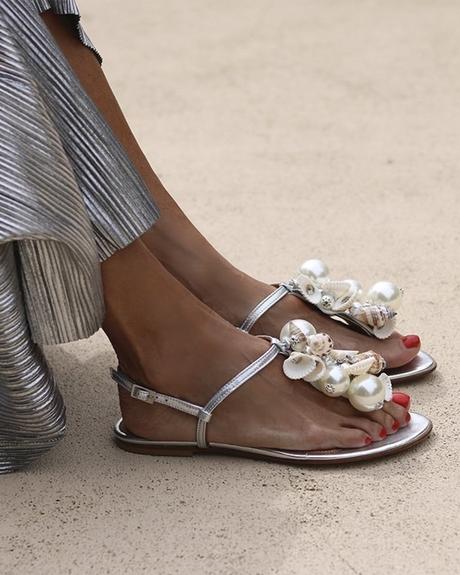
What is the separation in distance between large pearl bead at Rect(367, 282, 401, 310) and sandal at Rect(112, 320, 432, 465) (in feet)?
0.59

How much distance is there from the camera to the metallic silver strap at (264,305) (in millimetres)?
1338

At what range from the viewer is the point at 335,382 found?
1.19 meters

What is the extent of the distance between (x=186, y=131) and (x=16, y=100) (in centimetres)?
139

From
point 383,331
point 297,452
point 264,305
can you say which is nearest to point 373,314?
point 383,331

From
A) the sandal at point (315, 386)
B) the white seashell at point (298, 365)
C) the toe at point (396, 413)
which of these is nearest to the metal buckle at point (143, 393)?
the sandal at point (315, 386)

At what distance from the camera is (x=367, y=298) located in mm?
1411

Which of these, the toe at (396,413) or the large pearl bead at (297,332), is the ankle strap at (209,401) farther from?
the toe at (396,413)

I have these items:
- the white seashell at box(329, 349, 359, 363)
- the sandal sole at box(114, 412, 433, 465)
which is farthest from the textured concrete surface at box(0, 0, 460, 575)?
the white seashell at box(329, 349, 359, 363)

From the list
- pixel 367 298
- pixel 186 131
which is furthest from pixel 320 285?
pixel 186 131

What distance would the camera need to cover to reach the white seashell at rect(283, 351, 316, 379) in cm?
119

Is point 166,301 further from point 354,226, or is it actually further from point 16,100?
point 354,226

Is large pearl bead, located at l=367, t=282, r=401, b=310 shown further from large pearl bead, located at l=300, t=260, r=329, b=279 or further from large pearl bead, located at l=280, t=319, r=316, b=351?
large pearl bead, located at l=280, t=319, r=316, b=351

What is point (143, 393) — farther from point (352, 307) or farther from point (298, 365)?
point (352, 307)

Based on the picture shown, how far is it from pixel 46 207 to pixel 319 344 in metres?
0.34
